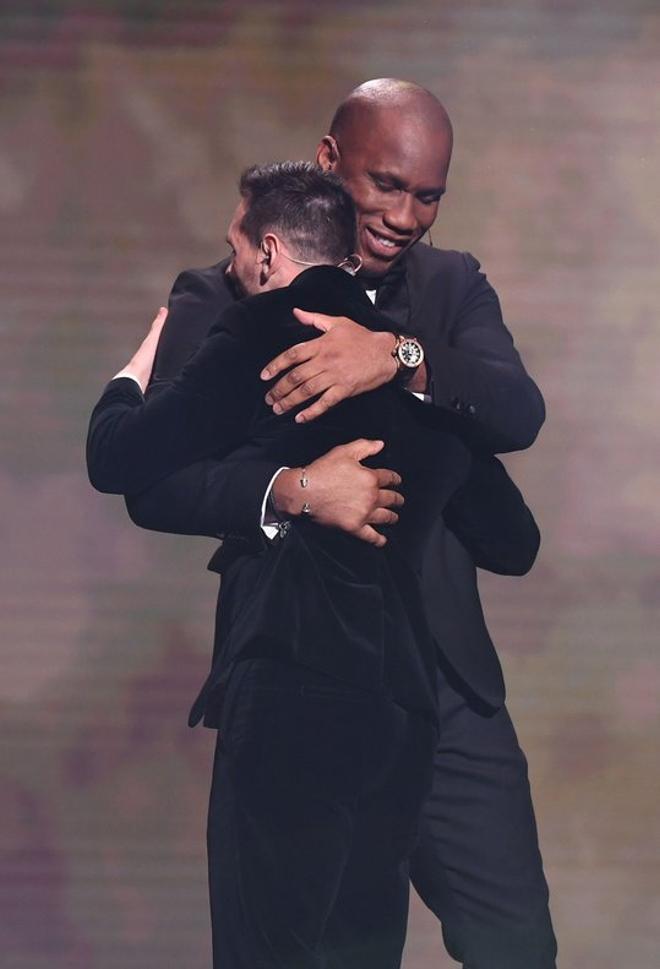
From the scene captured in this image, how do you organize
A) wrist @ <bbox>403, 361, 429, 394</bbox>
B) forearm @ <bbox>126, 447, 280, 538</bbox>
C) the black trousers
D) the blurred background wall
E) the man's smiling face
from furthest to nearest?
the blurred background wall → the man's smiling face → wrist @ <bbox>403, 361, 429, 394</bbox> → forearm @ <bbox>126, 447, 280, 538</bbox> → the black trousers

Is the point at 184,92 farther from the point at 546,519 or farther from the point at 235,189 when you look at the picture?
the point at 546,519

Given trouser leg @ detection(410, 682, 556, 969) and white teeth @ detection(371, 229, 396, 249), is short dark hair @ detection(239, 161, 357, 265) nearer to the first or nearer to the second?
white teeth @ detection(371, 229, 396, 249)

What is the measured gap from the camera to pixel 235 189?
334 cm

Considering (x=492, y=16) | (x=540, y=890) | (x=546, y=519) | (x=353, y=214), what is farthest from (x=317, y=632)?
(x=492, y=16)

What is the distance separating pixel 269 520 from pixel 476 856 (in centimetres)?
63

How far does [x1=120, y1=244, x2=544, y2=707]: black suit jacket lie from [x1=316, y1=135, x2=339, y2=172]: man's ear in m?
0.17

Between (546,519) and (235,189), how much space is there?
907 mm

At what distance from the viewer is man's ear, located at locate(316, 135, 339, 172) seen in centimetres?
247

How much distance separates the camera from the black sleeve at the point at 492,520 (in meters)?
2.26

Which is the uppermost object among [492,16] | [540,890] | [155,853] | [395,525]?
[492,16]

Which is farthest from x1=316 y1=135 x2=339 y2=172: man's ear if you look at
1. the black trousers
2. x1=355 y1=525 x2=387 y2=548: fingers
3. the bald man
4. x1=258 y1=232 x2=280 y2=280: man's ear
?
the black trousers

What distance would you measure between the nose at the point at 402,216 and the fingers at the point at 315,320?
1.29 feet

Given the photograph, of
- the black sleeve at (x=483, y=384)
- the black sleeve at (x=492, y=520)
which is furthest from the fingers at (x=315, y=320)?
the black sleeve at (x=492, y=520)

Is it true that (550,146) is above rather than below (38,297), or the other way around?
above
